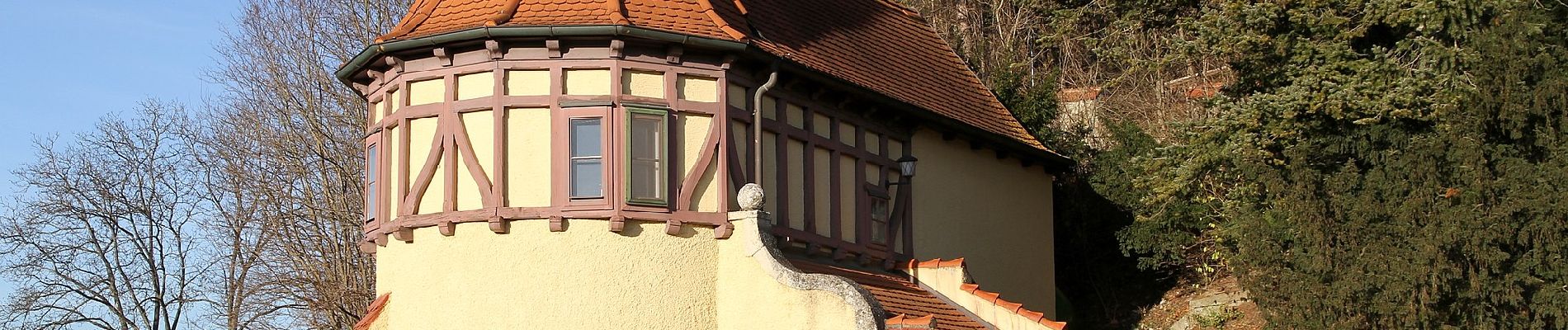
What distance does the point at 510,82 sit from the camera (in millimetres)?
19406

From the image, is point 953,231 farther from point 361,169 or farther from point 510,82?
point 361,169

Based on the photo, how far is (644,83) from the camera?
19516mm

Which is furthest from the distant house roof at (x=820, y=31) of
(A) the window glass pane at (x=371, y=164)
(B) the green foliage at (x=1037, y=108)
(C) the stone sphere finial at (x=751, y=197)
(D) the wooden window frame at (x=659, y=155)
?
(B) the green foliage at (x=1037, y=108)

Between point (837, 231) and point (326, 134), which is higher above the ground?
point (326, 134)

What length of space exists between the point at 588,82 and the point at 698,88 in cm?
117

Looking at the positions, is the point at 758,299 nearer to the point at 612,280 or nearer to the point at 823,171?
the point at 612,280

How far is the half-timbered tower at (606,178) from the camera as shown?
1902cm

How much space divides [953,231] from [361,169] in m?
15.1

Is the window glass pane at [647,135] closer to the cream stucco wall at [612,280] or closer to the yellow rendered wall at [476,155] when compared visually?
the cream stucco wall at [612,280]

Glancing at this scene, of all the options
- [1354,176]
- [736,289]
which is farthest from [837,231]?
[1354,176]

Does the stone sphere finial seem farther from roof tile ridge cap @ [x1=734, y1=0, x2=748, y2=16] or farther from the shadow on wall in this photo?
the shadow on wall

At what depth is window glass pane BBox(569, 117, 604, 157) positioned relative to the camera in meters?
19.3

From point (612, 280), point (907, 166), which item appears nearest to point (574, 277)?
point (612, 280)

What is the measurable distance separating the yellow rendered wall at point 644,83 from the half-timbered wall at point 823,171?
2.44 feet
